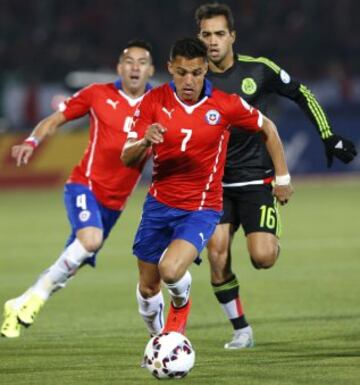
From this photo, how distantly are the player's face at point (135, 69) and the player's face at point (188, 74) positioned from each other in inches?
82.7

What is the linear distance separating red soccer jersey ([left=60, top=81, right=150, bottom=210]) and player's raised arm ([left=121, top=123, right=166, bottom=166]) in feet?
7.05

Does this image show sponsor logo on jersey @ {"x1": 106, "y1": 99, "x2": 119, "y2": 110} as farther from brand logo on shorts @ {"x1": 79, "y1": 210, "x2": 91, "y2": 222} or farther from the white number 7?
the white number 7

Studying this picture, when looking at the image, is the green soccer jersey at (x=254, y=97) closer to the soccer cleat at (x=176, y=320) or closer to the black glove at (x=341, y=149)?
the black glove at (x=341, y=149)

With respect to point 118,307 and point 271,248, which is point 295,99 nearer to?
point 271,248

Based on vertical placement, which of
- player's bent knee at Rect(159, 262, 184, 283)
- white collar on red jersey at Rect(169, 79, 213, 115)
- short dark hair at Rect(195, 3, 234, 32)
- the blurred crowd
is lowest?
player's bent knee at Rect(159, 262, 184, 283)

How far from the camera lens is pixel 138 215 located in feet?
64.2

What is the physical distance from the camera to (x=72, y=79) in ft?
92.0

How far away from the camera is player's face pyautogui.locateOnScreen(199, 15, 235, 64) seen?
8117mm

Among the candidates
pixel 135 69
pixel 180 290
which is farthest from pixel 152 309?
pixel 135 69

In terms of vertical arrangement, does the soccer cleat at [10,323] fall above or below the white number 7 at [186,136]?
below

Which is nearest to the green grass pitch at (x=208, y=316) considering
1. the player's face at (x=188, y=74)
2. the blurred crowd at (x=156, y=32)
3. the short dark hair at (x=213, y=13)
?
the player's face at (x=188, y=74)

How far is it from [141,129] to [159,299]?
3.84 ft

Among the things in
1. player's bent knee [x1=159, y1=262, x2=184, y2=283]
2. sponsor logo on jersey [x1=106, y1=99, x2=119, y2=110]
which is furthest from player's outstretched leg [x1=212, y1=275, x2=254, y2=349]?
sponsor logo on jersey [x1=106, y1=99, x2=119, y2=110]

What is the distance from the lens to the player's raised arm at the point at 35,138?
829 centimetres
